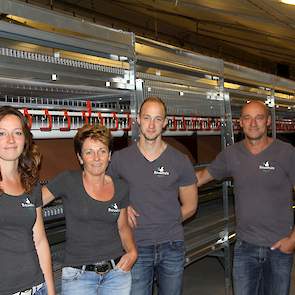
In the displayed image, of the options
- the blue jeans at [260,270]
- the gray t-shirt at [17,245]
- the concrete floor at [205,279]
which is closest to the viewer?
the gray t-shirt at [17,245]

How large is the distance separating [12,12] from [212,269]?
3.45 metres

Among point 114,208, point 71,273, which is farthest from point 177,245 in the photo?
point 71,273

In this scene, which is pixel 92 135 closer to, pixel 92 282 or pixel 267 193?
pixel 92 282

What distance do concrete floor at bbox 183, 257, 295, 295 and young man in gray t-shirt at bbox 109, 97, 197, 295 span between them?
1.77m

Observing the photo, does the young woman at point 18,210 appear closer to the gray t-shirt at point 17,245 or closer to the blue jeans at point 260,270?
the gray t-shirt at point 17,245

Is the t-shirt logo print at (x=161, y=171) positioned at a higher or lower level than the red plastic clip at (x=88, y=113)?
lower

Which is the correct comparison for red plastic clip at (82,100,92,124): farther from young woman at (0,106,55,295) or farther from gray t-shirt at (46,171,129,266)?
young woman at (0,106,55,295)

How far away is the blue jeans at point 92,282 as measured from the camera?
171 cm

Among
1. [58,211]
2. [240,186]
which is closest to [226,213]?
[240,186]

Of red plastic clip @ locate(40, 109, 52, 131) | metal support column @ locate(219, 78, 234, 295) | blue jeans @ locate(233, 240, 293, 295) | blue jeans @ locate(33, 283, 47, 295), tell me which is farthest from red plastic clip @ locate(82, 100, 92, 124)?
metal support column @ locate(219, 78, 234, 295)

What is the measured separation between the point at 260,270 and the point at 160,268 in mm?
635

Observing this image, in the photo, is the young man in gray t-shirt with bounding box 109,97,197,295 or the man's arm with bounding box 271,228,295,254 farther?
the man's arm with bounding box 271,228,295,254

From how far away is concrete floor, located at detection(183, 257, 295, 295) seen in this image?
3.74 metres

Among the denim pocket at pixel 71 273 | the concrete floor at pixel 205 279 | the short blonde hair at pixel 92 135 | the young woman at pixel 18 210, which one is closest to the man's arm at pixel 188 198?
the short blonde hair at pixel 92 135
